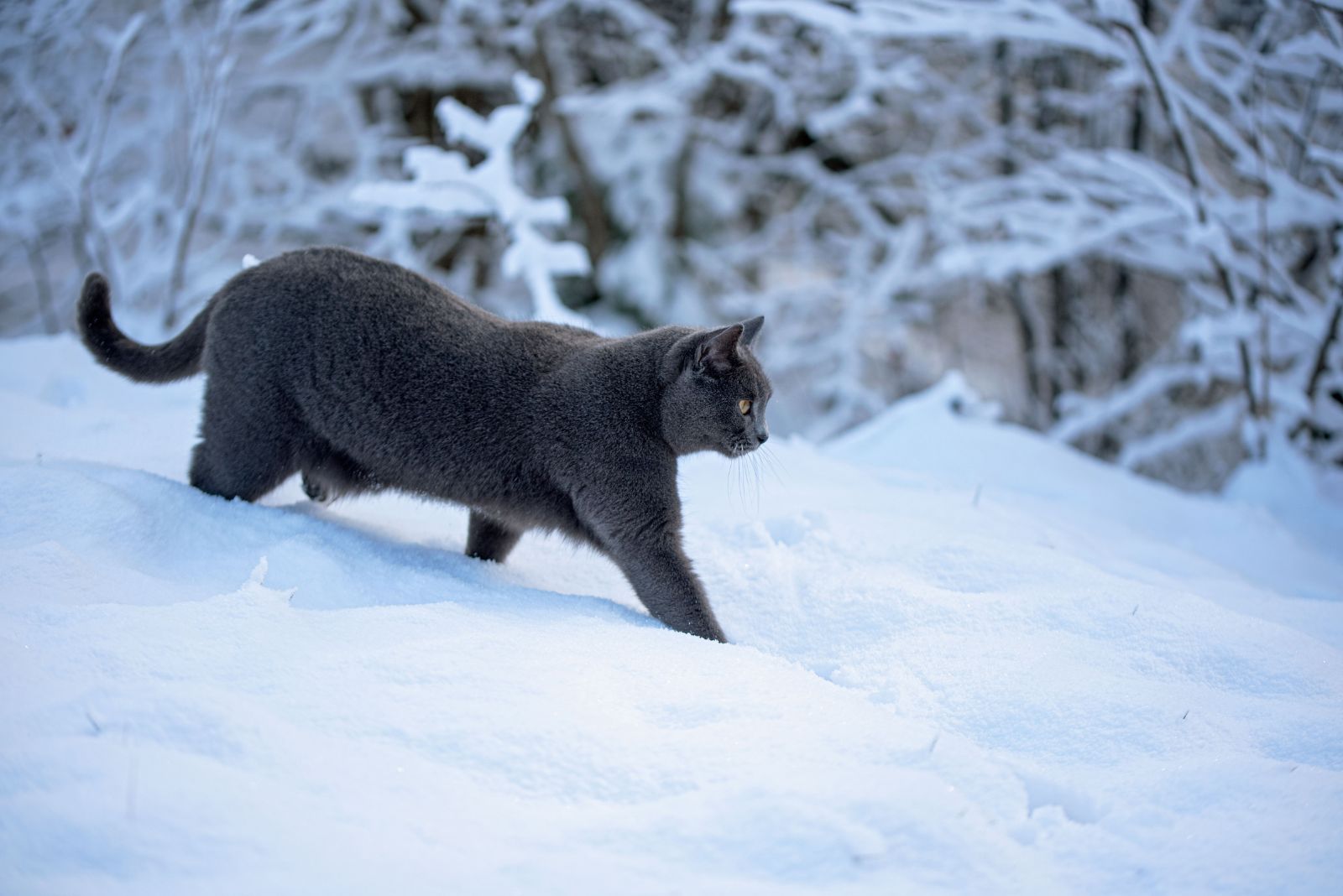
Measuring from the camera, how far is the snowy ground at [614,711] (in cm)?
132

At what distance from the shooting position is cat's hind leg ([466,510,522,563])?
280cm

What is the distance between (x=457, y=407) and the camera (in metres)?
2.62

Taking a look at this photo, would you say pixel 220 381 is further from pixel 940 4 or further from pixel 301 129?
pixel 301 129

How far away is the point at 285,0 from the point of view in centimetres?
676

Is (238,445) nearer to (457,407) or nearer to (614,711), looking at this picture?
(457,407)

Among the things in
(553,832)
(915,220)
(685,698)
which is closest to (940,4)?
(915,220)

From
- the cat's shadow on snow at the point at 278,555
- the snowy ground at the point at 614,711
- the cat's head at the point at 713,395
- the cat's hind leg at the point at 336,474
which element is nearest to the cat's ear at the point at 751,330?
the cat's head at the point at 713,395

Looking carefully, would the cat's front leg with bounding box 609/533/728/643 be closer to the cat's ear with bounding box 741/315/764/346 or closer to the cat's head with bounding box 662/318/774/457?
the cat's head with bounding box 662/318/774/457

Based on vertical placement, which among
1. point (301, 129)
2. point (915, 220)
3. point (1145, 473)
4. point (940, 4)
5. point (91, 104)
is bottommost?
point (1145, 473)

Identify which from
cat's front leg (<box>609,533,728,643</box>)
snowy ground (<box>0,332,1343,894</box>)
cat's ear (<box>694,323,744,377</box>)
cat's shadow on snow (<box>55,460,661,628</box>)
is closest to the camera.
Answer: snowy ground (<box>0,332,1343,894</box>)

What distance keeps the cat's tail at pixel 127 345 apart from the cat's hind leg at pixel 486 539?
915mm

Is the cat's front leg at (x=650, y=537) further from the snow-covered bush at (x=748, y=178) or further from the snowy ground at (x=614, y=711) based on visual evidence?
the snow-covered bush at (x=748, y=178)

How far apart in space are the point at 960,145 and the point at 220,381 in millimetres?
6924

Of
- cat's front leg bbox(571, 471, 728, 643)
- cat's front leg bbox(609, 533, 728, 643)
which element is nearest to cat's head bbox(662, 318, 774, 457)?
cat's front leg bbox(571, 471, 728, 643)
